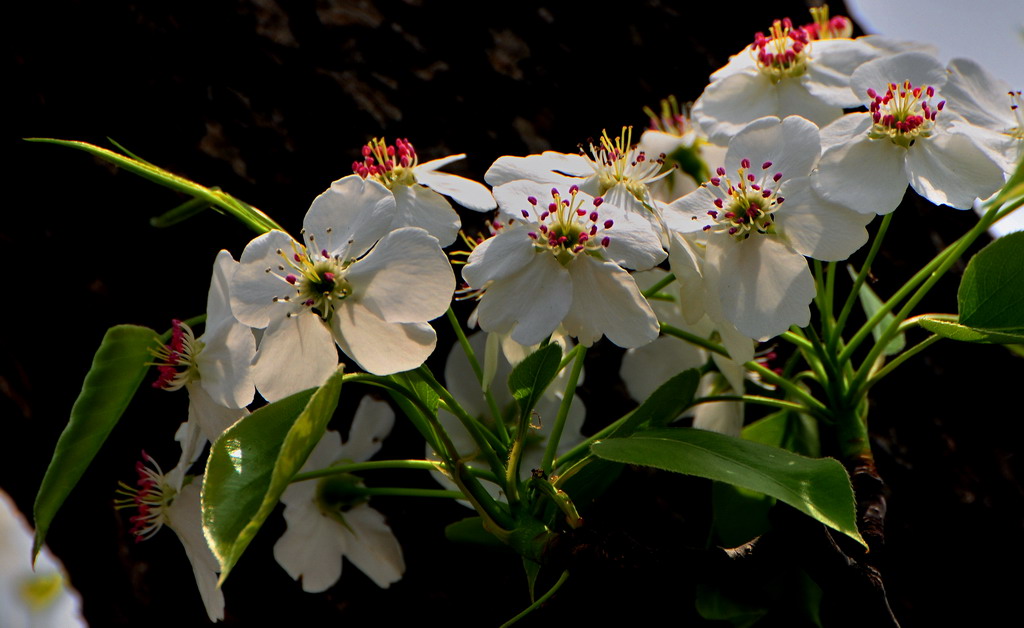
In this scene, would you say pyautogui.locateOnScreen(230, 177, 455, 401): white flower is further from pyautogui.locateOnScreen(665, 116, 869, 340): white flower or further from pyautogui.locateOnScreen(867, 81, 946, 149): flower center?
pyautogui.locateOnScreen(867, 81, 946, 149): flower center

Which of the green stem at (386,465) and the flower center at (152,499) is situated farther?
the flower center at (152,499)

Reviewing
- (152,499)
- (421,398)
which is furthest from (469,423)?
(152,499)

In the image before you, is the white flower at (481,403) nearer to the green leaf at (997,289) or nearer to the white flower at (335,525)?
the white flower at (335,525)

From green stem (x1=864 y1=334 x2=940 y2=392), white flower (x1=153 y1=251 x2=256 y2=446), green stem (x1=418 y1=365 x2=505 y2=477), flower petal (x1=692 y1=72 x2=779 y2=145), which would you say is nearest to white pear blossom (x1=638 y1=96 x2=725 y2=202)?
flower petal (x1=692 y1=72 x2=779 y2=145)

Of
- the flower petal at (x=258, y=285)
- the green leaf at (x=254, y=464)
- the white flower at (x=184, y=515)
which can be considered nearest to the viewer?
the green leaf at (x=254, y=464)

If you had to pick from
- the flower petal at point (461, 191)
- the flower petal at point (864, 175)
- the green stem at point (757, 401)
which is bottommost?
the green stem at point (757, 401)

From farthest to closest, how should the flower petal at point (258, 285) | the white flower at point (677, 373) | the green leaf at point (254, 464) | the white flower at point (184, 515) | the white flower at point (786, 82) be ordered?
the white flower at point (677, 373) → the white flower at point (786, 82) → the white flower at point (184, 515) → the flower petal at point (258, 285) → the green leaf at point (254, 464)

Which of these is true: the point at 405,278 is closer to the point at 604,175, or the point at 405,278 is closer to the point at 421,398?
the point at 421,398

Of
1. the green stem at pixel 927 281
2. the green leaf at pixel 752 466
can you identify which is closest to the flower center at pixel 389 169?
the green leaf at pixel 752 466
